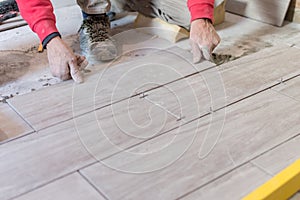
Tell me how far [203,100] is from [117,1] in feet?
3.63

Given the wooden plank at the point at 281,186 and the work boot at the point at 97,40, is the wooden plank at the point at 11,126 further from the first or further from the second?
the wooden plank at the point at 281,186

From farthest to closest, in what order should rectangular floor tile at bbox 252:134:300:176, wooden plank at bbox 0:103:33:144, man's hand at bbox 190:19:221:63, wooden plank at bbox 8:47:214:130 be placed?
man's hand at bbox 190:19:221:63 → wooden plank at bbox 8:47:214:130 → wooden plank at bbox 0:103:33:144 → rectangular floor tile at bbox 252:134:300:176

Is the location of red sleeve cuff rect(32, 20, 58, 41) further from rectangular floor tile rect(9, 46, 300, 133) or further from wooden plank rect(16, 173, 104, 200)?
wooden plank rect(16, 173, 104, 200)

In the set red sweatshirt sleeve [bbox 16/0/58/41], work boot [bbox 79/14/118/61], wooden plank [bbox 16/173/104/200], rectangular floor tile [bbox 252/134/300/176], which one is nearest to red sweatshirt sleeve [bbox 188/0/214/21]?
work boot [bbox 79/14/118/61]

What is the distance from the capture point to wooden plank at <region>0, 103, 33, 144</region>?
4.42ft

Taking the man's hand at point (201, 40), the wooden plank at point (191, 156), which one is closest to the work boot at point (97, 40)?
the man's hand at point (201, 40)

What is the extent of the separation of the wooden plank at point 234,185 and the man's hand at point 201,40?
702 millimetres

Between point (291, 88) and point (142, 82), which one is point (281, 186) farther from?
point (142, 82)

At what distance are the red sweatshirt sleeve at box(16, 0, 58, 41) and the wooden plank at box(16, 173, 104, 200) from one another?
2.31ft

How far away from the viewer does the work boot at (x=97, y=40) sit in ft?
6.12

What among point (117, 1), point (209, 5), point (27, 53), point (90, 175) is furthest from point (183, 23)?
point (90, 175)

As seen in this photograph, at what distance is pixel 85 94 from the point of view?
1545 mm

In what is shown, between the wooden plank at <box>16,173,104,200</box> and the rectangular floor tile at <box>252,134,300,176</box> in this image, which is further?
the rectangular floor tile at <box>252,134,300,176</box>

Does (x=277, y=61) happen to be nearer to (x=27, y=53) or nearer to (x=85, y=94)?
(x=85, y=94)
